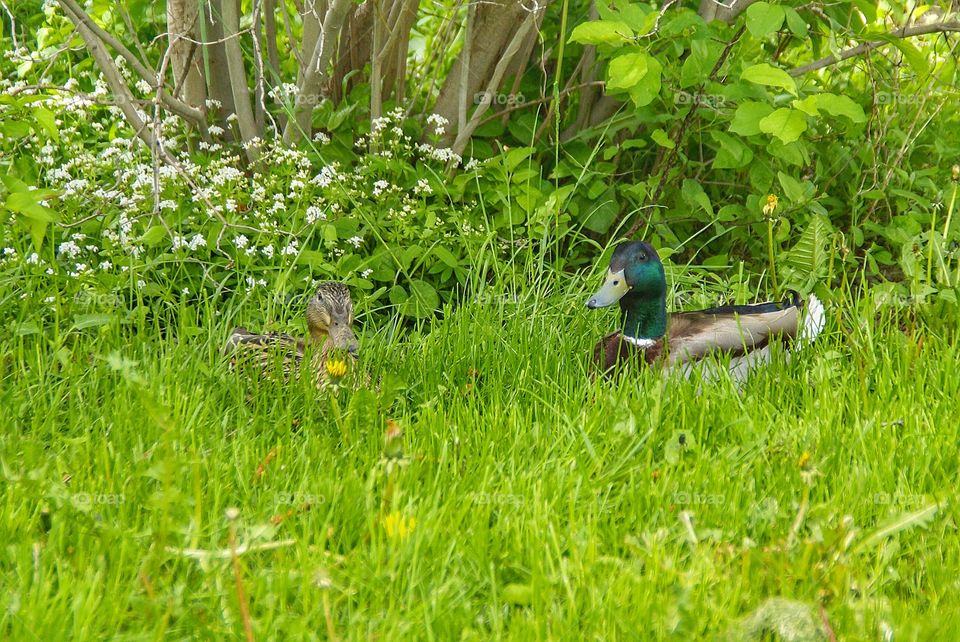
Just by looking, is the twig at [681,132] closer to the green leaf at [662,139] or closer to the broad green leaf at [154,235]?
the green leaf at [662,139]

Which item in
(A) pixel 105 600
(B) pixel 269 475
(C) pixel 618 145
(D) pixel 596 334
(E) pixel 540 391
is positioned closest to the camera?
(A) pixel 105 600

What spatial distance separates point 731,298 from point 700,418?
4.91 ft

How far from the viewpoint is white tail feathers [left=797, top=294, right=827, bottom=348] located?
3836 millimetres

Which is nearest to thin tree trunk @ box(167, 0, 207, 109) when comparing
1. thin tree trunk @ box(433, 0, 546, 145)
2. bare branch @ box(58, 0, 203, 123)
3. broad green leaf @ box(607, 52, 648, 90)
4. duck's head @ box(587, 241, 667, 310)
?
bare branch @ box(58, 0, 203, 123)

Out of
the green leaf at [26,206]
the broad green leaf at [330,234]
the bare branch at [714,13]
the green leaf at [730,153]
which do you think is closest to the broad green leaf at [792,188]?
the green leaf at [730,153]

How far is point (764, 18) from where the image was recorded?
12.7 ft

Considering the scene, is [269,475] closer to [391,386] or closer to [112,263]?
[391,386]

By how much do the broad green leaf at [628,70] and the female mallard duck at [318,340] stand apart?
120cm

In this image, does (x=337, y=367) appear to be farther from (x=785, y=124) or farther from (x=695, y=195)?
(x=695, y=195)

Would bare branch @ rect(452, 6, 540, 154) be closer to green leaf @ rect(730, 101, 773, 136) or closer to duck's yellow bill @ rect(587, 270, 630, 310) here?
green leaf @ rect(730, 101, 773, 136)

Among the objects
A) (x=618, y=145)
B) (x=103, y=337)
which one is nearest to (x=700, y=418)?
(x=103, y=337)

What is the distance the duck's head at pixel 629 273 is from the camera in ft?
12.3

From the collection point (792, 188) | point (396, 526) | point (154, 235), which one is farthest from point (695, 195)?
point (396, 526)

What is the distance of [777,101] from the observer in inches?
185
